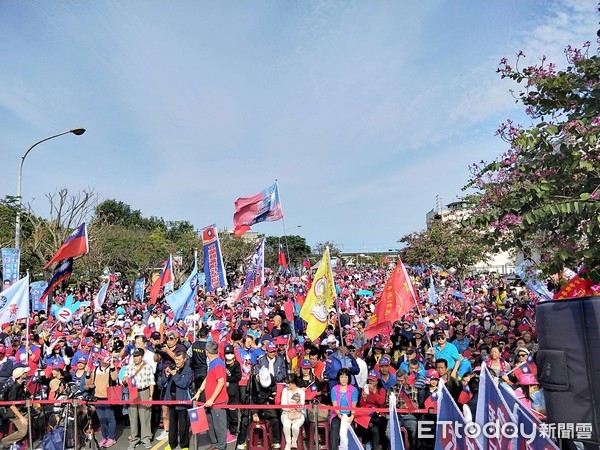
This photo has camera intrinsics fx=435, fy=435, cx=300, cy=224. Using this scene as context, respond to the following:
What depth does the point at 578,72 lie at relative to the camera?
4.66 metres

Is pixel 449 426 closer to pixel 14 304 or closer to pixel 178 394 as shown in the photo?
pixel 178 394

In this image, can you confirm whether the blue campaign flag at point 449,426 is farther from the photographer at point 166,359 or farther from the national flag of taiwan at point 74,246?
the national flag of taiwan at point 74,246

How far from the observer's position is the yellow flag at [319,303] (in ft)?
25.4

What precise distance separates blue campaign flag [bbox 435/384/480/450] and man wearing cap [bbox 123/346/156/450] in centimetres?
509

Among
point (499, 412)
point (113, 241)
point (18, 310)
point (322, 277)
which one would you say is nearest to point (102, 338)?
point (18, 310)

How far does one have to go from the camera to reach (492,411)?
156 inches

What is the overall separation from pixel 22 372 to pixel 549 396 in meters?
7.69

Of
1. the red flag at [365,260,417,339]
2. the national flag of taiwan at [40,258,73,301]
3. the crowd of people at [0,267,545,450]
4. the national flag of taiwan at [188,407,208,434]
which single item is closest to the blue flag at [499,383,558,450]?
the crowd of people at [0,267,545,450]

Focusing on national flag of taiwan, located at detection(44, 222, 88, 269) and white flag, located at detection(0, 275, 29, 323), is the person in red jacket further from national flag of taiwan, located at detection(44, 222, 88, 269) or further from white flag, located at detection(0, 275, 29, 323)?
national flag of taiwan, located at detection(44, 222, 88, 269)

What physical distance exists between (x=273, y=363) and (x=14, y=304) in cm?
612

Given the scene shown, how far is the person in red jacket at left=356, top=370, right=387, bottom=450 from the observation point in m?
6.44

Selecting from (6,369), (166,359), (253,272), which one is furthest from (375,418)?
(253,272)

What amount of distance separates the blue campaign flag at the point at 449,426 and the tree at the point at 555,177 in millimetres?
1772

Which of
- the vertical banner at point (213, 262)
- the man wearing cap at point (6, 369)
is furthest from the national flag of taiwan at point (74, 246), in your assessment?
the man wearing cap at point (6, 369)
